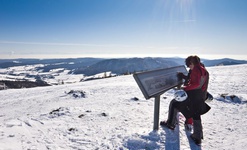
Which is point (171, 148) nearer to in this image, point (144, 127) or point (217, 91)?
point (144, 127)

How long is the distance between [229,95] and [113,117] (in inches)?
261

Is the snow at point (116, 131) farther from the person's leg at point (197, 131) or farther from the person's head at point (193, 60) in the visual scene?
the person's head at point (193, 60)

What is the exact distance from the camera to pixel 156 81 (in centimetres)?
500

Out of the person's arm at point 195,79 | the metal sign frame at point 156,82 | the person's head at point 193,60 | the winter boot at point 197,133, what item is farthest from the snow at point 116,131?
the person's head at point 193,60

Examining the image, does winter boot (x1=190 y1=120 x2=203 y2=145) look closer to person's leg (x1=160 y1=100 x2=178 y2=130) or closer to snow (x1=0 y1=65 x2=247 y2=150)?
snow (x1=0 y1=65 x2=247 y2=150)

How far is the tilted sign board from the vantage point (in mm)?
4414

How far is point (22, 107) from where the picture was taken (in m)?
10.4

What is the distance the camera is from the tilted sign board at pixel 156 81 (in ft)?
14.5

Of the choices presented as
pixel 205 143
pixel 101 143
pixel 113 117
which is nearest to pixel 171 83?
pixel 205 143

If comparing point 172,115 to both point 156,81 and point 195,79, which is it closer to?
point 156,81

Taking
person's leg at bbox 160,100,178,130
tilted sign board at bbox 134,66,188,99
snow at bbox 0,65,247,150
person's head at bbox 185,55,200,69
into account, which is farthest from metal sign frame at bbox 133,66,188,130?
person's head at bbox 185,55,200,69

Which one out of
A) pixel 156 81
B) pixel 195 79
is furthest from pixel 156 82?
pixel 195 79

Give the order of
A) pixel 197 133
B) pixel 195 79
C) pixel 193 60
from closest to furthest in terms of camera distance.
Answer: pixel 195 79 < pixel 193 60 < pixel 197 133

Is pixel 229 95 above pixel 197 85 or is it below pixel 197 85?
below
